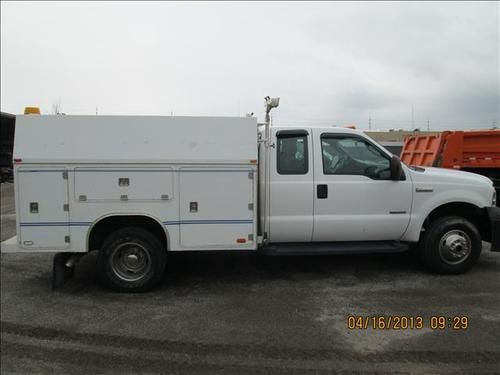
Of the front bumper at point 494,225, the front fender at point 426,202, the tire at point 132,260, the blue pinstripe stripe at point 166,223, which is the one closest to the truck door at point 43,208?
the blue pinstripe stripe at point 166,223

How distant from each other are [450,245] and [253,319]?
3.05 m

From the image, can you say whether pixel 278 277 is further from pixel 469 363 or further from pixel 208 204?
pixel 469 363

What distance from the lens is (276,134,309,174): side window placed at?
5945 millimetres

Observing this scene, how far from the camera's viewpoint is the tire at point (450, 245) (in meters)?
6.21

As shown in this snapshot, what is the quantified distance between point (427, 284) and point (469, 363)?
2137 mm

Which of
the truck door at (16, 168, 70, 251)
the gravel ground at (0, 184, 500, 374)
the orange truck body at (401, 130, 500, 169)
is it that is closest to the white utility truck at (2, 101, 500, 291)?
the truck door at (16, 168, 70, 251)

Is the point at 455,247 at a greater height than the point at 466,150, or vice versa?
the point at 466,150

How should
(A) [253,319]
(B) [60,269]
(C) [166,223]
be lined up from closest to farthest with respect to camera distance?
(A) [253,319] → (C) [166,223] → (B) [60,269]

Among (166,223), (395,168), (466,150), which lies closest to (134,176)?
(166,223)

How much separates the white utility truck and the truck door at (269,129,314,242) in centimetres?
1

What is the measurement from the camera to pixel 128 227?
5.68m

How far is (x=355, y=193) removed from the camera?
6.00m

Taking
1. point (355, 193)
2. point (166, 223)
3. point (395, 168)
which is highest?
point (395, 168)

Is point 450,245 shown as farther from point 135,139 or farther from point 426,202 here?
point 135,139
